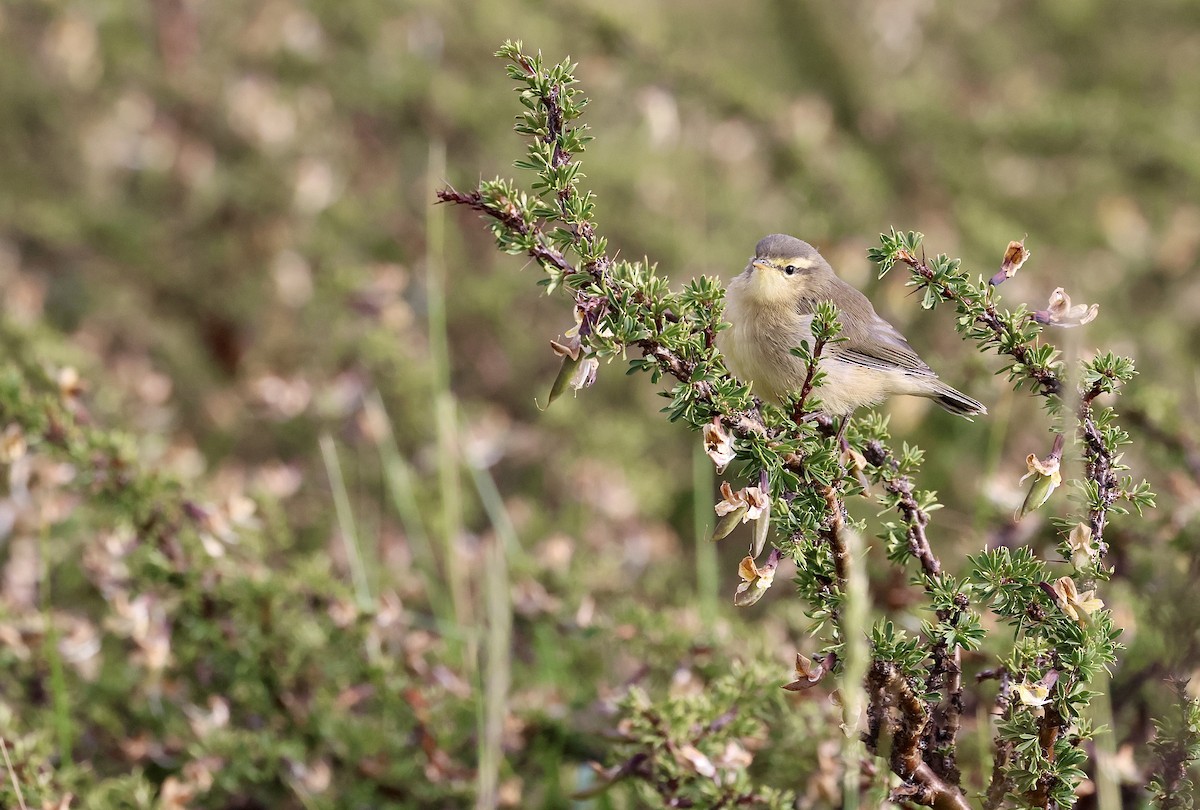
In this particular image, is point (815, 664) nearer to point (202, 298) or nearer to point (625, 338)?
point (625, 338)

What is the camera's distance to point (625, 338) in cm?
152

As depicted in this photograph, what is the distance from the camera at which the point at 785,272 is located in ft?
7.29

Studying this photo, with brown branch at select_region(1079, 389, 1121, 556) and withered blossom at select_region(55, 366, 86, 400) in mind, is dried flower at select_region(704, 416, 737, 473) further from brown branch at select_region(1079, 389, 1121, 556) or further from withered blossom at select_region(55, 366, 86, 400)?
withered blossom at select_region(55, 366, 86, 400)

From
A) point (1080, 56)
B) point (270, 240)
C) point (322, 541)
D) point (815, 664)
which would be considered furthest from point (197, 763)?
point (1080, 56)

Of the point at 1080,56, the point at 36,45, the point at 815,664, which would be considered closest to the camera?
Result: the point at 815,664

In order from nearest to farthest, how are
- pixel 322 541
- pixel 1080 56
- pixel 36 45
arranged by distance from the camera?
1. pixel 322 541
2. pixel 36 45
3. pixel 1080 56

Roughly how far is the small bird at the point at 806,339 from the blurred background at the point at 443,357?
0.55 metres

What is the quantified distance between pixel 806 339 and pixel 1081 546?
0.54m

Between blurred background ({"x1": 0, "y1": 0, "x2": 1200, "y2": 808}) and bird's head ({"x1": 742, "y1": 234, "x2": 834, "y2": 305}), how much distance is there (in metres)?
0.70

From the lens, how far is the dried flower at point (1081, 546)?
159 cm

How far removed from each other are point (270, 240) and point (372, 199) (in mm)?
576

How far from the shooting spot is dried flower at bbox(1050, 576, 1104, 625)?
62.4 inches

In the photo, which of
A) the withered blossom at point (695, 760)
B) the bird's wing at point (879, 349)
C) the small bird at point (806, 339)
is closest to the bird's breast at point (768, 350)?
the small bird at point (806, 339)

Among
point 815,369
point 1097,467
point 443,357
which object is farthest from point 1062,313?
point 443,357
